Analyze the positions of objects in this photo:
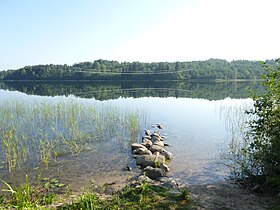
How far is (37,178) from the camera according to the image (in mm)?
8109

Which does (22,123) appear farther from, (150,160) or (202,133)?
(202,133)

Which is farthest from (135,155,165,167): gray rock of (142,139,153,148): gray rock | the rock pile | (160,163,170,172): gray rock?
(142,139,153,148): gray rock

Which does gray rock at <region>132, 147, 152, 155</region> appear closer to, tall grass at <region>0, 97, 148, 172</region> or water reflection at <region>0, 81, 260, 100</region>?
tall grass at <region>0, 97, 148, 172</region>

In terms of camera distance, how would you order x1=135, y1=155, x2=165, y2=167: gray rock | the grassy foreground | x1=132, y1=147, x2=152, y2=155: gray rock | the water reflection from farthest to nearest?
the water reflection, x1=132, y1=147, x2=152, y2=155: gray rock, x1=135, y1=155, x2=165, y2=167: gray rock, the grassy foreground

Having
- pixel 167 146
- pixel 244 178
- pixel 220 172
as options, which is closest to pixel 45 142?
pixel 167 146

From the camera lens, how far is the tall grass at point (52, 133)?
10078mm

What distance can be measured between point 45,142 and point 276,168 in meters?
10.3

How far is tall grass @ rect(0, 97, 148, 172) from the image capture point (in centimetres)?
1008

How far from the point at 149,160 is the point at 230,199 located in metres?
4.77

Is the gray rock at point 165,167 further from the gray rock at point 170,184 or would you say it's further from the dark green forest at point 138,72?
the dark green forest at point 138,72

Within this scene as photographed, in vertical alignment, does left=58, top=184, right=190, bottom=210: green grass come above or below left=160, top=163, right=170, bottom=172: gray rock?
above

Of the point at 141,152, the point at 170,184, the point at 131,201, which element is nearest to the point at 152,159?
the point at 141,152

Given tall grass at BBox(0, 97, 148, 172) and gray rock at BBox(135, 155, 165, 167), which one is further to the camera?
tall grass at BBox(0, 97, 148, 172)

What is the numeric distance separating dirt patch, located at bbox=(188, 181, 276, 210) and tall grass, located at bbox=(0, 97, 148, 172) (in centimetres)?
641
